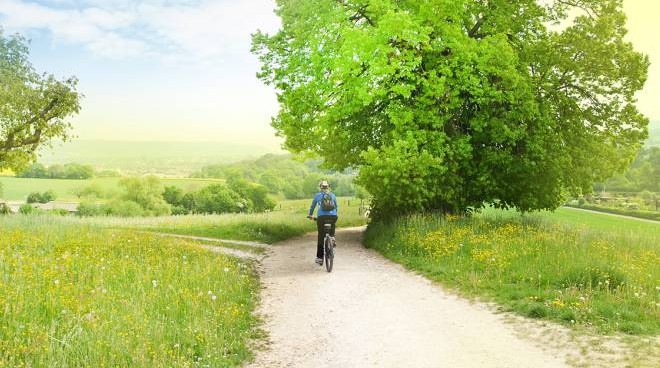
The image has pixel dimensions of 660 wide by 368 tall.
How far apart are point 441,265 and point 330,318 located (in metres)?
5.38

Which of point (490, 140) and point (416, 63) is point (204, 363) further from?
point (490, 140)

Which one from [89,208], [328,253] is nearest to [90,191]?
[89,208]

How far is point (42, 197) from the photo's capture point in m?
100

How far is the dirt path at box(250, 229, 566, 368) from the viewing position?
810cm

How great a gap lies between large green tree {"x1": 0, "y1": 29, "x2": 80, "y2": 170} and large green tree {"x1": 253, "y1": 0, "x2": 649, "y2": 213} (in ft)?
55.0

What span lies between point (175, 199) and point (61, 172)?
5195cm

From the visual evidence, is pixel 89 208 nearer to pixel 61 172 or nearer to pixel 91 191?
pixel 91 191

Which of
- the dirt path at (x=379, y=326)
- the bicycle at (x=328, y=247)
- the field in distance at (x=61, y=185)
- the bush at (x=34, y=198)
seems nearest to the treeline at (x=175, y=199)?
the field in distance at (x=61, y=185)

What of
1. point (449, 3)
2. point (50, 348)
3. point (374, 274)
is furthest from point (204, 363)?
point (449, 3)

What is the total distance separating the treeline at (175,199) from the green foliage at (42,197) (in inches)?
237

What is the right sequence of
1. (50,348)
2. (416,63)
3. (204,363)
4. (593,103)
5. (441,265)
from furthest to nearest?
(593,103) → (416,63) → (441,265) → (204,363) → (50,348)

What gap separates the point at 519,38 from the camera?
2467 centimetres

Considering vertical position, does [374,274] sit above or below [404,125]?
below

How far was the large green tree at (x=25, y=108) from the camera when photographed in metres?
31.6
